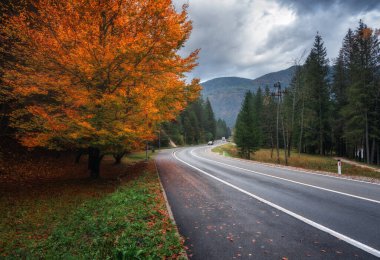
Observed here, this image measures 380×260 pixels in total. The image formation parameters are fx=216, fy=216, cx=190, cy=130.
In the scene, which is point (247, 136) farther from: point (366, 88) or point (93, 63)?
point (93, 63)

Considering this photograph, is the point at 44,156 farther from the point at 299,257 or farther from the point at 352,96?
the point at 352,96

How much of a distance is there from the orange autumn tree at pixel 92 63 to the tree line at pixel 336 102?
20480mm

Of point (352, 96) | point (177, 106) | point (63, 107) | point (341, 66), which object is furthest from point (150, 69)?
point (341, 66)

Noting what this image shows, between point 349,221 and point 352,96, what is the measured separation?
29180 mm

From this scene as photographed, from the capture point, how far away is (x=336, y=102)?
39031 millimetres

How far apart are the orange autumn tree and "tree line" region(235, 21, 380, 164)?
2048cm

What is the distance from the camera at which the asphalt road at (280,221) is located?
13.7 ft

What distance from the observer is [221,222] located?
574 cm

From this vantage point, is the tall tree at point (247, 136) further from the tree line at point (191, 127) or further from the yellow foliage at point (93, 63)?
the yellow foliage at point (93, 63)

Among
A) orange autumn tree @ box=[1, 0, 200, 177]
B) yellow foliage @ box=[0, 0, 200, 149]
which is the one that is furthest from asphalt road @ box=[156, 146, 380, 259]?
yellow foliage @ box=[0, 0, 200, 149]

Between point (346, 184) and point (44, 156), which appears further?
point (44, 156)

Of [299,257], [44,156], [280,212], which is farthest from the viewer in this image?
[44,156]

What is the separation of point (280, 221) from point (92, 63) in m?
8.81

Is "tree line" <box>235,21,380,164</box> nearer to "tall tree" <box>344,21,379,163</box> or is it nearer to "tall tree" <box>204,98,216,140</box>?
"tall tree" <box>344,21,379,163</box>
